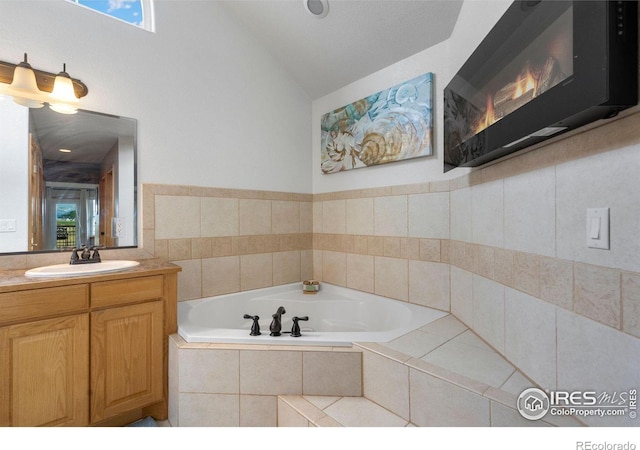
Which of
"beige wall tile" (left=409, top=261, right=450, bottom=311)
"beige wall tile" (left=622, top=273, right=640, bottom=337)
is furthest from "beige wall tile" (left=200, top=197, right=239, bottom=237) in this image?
"beige wall tile" (left=622, top=273, right=640, bottom=337)

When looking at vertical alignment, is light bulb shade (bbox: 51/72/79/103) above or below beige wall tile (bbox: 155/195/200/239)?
above

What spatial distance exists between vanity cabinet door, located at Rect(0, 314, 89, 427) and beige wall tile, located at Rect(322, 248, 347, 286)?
193 cm

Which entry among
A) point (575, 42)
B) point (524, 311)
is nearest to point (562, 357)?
point (524, 311)

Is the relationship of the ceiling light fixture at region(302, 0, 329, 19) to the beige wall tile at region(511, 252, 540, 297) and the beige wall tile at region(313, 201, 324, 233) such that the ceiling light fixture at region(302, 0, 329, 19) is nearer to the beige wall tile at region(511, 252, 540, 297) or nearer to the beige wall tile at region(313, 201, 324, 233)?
the beige wall tile at region(313, 201, 324, 233)

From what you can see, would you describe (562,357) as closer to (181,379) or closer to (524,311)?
(524,311)

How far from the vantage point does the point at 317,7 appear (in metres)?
2.18

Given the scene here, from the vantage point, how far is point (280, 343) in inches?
62.9

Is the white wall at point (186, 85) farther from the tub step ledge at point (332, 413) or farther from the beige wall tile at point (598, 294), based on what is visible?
the beige wall tile at point (598, 294)

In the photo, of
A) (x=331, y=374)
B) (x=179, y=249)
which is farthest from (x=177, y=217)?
(x=331, y=374)

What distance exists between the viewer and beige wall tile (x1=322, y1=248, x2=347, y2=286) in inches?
109

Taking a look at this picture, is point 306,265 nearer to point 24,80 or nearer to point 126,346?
point 126,346

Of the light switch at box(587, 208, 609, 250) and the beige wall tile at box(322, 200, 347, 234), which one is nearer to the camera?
the light switch at box(587, 208, 609, 250)

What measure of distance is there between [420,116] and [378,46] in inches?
26.2

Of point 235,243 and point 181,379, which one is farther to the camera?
point 235,243
